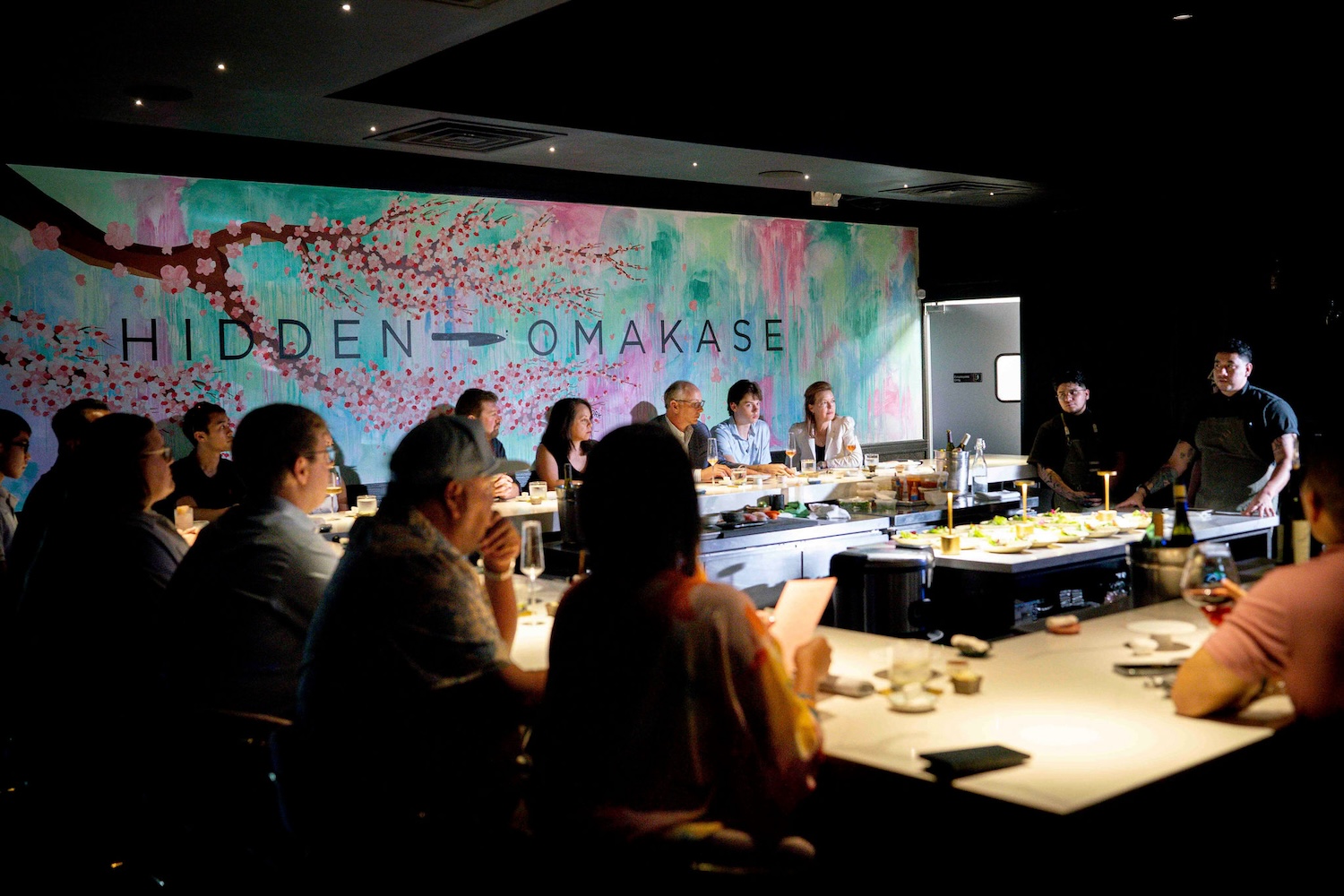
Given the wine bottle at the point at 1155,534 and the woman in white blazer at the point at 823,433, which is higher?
the woman in white blazer at the point at 823,433

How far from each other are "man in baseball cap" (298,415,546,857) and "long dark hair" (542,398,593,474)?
5.26 meters

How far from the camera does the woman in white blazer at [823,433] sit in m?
8.48

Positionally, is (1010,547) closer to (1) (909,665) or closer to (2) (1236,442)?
(2) (1236,442)

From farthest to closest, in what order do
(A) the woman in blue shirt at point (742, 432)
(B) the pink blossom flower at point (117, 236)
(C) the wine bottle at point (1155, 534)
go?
(A) the woman in blue shirt at point (742, 432)
(B) the pink blossom flower at point (117, 236)
(C) the wine bottle at point (1155, 534)

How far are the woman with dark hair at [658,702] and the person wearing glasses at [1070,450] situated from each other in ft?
19.3

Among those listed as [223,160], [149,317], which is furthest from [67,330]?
[223,160]

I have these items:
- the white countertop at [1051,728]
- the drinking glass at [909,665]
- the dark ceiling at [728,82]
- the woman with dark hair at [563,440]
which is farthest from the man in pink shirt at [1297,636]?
the woman with dark hair at [563,440]

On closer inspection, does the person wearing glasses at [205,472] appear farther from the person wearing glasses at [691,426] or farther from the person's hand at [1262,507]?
the person's hand at [1262,507]

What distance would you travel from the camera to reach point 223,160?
736 centimetres

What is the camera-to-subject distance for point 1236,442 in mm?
6941

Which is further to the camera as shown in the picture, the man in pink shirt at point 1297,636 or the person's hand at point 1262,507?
the person's hand at point 1262,507

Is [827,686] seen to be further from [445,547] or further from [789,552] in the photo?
[789,552]

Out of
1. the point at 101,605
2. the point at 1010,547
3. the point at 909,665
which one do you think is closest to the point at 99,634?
the point at 101,605

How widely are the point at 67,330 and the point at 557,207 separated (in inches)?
135
